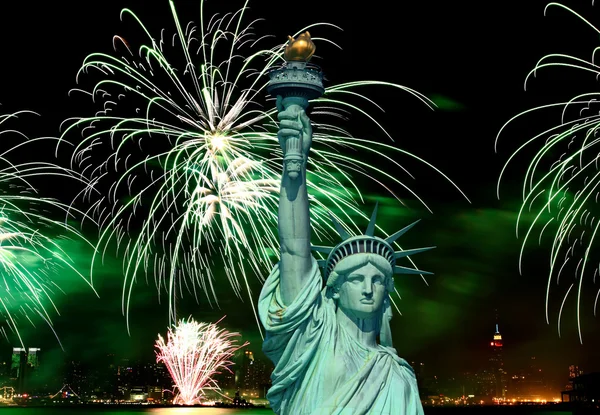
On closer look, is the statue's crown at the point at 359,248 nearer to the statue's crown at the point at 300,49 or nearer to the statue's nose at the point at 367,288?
the statue's nose at the point at 367,288

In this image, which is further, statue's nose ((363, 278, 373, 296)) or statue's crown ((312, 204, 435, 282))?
statue's crown ((312, 204, 435, 282))

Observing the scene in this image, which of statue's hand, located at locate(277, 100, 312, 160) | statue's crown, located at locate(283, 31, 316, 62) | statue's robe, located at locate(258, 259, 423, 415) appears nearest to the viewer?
statue's robe, located at locate(258, 259, 423, 415)

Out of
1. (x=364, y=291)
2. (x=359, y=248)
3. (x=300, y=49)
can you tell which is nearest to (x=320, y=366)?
(x=364, y=291)

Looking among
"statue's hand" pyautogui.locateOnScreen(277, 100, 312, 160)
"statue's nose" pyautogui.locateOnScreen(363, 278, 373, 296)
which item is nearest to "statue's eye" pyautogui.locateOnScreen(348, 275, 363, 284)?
"statue's nose" pyautogui.locateOnScreen(363, 278, 373, 296)

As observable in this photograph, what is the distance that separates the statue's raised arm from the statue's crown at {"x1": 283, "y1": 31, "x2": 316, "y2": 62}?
33.5 inches

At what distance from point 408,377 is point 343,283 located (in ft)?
5.91

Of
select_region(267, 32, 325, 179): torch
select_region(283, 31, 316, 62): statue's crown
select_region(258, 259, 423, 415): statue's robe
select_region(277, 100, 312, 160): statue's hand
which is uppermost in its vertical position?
select_region(283, 31, 316, 62): statue's crown

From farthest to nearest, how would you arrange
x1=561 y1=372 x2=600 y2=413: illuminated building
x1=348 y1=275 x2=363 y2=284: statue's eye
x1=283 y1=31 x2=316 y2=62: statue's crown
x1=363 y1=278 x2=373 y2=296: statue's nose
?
x1=561 y1=372 x2=600 y2=413: illuminated building, x1=348 y1=275 x2=363 y2=284: statue's eye, x1=363 y1=278 x2=373 y2=296: statue's nose, x1=283 y1=31 x2=316 y2=62: statue's crown

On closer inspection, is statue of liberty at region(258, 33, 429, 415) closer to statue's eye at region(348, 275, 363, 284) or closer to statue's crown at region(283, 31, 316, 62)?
statue's eye at region(348, 275, 363, 284)

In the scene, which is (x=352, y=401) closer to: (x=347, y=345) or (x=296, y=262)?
(x=347, y=345)

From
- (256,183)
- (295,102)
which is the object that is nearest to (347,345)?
(295,102)

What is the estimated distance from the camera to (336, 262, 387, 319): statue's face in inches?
532

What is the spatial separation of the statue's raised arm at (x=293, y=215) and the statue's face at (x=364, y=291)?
0.80 meters

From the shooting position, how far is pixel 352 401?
1286 cm
